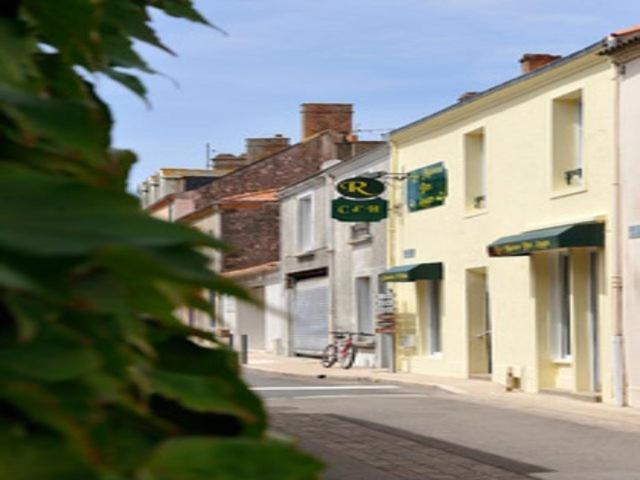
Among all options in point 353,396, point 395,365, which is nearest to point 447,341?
point 395,365

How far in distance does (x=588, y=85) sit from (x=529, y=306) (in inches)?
171

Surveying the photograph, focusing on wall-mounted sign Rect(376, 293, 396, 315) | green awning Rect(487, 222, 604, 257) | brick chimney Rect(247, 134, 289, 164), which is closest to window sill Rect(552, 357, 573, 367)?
green awning Rect(487, 222, 604, 257)

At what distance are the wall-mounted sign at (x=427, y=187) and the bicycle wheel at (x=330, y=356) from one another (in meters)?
5.52

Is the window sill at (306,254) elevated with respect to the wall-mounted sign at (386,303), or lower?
elevated

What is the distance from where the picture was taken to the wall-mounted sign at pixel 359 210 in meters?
33.6

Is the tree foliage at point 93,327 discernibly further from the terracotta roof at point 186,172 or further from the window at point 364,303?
the terracotta roof at point 186,172

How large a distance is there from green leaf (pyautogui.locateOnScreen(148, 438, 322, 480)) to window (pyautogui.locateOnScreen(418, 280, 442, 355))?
3117 centimetres

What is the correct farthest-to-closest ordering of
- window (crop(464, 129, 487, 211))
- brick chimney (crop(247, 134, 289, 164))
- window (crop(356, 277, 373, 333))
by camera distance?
1. brick chimney (crop(247, 134, 289, 164))
2. window (crop(356, 277, 373, 333))
3. window (crop(464, 129, 487, 211))

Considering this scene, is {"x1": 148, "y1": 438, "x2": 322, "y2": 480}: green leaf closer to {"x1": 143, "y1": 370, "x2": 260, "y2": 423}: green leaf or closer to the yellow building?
{"x1": 143, "y1": 370, "x2": 260, "y2": 423}: green leaf

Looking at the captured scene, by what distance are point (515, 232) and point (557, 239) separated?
3.48 m

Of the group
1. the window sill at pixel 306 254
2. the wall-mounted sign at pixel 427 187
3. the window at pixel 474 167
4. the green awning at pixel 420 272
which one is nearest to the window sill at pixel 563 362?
the window at pixel 474 167

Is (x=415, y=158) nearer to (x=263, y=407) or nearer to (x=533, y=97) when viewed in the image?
(x=533, y=97)

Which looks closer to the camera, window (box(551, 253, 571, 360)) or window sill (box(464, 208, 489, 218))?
window (box(551, 253, 571, 360))

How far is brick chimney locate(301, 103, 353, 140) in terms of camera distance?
5131cm
